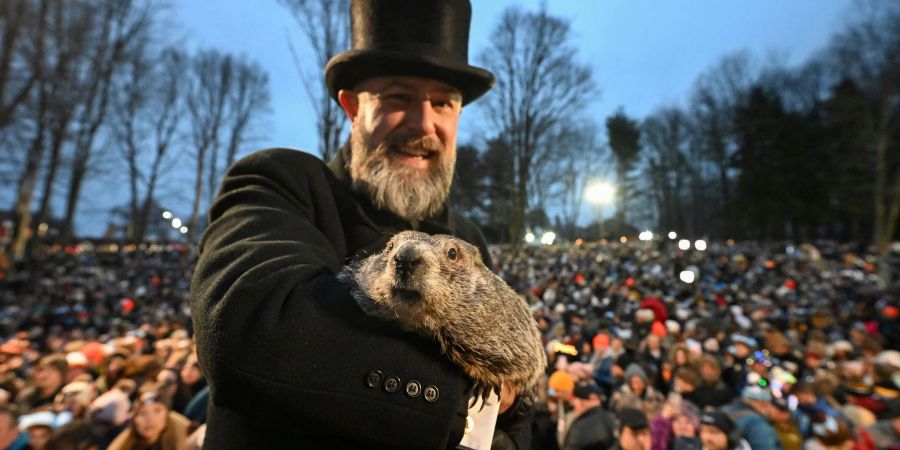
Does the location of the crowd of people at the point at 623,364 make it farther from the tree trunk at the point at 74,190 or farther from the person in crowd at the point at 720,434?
the tree trunk at the point at 74,190

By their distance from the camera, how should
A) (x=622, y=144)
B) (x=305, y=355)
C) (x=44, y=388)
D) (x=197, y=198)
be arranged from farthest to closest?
(x=622, y=144), (x=197, y=198), (x=44, y=388), (x=305, y=355)

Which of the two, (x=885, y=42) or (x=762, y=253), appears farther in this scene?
(x=885, y=42)

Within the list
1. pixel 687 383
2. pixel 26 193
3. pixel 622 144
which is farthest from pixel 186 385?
pixel 622 144

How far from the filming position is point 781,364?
9172 millimetres

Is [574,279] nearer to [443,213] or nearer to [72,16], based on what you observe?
[443,213]

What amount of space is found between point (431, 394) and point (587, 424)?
506 cm

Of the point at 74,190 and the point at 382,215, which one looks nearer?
the point at 382,215

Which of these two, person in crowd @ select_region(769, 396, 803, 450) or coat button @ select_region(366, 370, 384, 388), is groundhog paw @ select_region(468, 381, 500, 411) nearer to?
coat button @ select_region(366, 370, 384, 388)

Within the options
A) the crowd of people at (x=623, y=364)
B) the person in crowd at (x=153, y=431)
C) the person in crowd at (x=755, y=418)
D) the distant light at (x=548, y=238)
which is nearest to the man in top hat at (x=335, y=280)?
the crowd of people at (x=623, y=364)

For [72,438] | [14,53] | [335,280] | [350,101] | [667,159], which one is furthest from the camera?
[667,159]

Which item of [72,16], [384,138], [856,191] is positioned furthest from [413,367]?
[856,191]

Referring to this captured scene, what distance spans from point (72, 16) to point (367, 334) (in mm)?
24741

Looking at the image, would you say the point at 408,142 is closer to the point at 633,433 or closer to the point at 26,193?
the point at 633,433

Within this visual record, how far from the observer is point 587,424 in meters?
5.57
